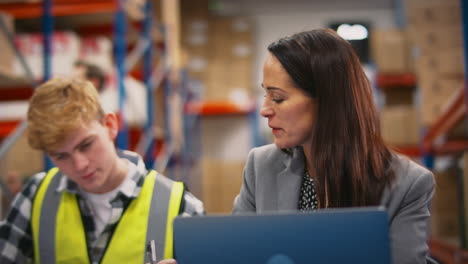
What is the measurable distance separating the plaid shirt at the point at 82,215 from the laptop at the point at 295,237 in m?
0.56

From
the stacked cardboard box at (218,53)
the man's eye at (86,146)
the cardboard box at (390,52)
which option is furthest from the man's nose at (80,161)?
the stacked cardboard box at (218,53)

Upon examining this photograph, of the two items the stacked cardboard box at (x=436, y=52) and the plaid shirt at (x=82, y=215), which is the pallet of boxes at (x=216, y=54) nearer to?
the stacked cardboard box at (x=436, y=52)

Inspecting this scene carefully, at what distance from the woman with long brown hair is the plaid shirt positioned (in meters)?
0.39

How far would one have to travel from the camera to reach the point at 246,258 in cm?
93

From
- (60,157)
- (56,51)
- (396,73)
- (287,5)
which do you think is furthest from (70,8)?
(287,5)

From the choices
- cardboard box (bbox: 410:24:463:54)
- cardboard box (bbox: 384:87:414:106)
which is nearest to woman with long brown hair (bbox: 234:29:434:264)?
cardboard box (bbox: 410:24:463:54)

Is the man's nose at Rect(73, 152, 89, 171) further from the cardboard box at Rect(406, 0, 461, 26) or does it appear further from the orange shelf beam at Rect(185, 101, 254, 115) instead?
the orange shelf beam at Rect(185, 101, 254, 115)

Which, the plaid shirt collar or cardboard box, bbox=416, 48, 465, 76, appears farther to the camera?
cardboard box, bbox=416, 48, 465, 76

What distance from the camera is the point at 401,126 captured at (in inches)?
219

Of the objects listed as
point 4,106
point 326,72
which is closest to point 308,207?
point 326,72

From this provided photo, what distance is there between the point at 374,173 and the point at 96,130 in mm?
824

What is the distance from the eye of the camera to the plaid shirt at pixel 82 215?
4.85ft

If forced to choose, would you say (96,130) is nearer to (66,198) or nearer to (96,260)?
(66,198)

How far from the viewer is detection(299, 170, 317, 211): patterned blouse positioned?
150cm
